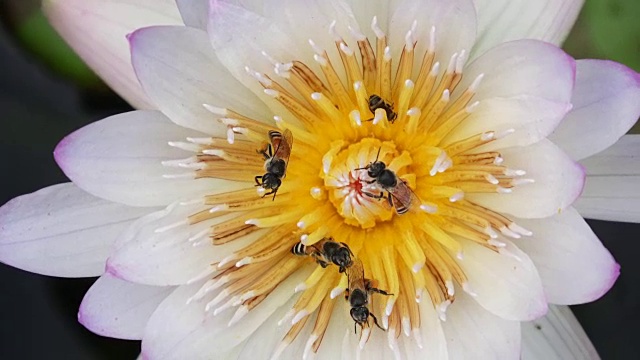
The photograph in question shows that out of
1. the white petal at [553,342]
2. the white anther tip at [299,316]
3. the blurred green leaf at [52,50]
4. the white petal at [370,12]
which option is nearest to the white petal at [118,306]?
the white anther tip at [299,316]

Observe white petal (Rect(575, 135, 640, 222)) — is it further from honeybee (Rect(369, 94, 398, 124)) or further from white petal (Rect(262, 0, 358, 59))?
white petal (Rect(262, 0, 358, 59))

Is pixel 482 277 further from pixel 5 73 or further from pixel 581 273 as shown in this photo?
pixel 5 73

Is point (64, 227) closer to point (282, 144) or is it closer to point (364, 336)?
point (282, 144)

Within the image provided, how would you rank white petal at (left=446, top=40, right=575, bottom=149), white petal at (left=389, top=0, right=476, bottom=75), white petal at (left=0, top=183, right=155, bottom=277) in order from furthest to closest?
white petal at (left=0, top=183, right=155, bottom=277) < white petal at (left=389, top=0, right=476, bottom=75) < white petal at (left=446, top=40, right=575, bottom=149)

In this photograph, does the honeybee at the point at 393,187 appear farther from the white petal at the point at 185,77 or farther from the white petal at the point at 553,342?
the white petal at the point at 553,342

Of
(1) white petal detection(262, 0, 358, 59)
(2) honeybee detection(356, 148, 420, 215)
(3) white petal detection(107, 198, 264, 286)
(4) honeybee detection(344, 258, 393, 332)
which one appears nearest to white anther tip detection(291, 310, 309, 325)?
(4) honeybee detection(344, 258, 393, 332)

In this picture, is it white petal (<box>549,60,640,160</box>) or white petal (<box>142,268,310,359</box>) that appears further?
white petal (<box>142,268,310,359</box>)

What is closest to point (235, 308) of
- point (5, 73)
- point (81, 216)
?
point (81, 216)
